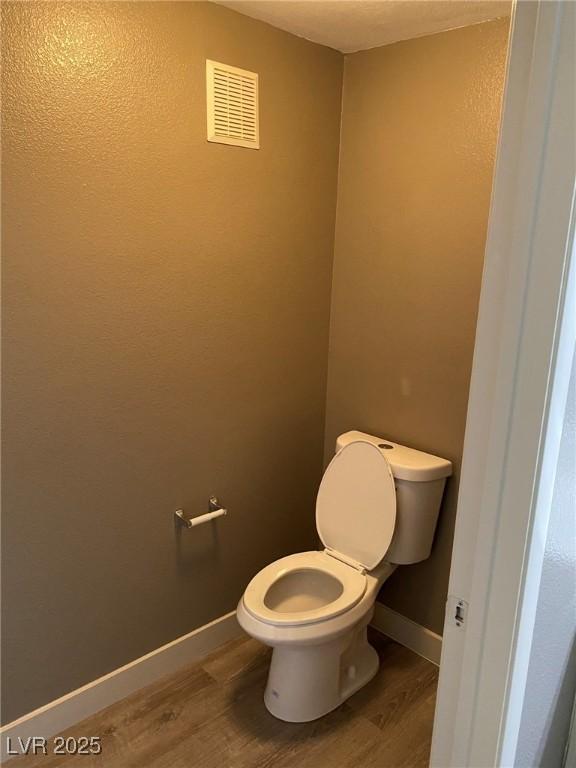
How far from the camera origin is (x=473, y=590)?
0.94 metres

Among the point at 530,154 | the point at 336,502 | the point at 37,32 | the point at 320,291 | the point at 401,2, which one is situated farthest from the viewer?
the point at 320,291

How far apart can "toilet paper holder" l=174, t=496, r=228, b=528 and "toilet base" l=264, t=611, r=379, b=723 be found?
49cm

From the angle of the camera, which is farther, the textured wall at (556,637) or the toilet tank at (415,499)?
the toilet tank at (415,499)

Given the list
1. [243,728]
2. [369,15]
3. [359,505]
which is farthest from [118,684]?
[369,15]

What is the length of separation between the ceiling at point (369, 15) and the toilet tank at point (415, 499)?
1.42 meters

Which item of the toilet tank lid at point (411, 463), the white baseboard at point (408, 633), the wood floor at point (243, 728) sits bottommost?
the wood floor at point (243, 728)

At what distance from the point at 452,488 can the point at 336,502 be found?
0.43 meters

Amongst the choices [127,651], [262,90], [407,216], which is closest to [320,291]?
[407,216]

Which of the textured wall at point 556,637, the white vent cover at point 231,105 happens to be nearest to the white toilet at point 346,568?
the textured wall at point 556,637

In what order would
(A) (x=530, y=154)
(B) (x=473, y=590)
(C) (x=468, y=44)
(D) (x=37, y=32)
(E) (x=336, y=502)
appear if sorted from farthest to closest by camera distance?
(E) (x=336, y=502)
(C) (x=468, y=44)
(D) (x=37, y=32)
(B) (x=473, y=590)
(A) (x=530, y=154)

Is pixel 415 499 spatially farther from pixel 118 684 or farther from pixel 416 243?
pixel 118 684

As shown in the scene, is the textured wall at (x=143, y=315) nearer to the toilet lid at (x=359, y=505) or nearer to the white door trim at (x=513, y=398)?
the toilet lid at (x=359, y=505)

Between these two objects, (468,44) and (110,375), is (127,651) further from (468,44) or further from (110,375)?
(468,44)

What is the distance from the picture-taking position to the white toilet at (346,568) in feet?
6.20
